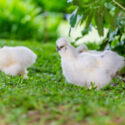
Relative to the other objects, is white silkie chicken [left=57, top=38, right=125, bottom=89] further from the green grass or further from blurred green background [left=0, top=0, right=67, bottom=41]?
blurred green background [left=0, top=0, right=67, bottom=41]

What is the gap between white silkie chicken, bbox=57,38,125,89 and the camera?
365 cm

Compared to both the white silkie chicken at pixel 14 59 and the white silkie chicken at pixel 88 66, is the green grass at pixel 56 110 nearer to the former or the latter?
the white silkie chicken at pixel 88 66

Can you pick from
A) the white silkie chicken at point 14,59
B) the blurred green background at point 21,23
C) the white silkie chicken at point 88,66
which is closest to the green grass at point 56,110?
the white silkie chicken at point 88,66

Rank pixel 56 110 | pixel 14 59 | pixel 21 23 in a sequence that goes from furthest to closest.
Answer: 1. pixel 21 23
2. pixel 14 59
3. pixel 56 110

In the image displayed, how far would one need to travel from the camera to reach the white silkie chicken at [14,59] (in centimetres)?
427

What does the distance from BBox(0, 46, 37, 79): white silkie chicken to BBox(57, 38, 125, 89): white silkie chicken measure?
2.42ft

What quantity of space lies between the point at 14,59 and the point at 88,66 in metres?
1.18

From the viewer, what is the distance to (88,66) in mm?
3625

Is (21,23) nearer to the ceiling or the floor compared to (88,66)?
nearer to the ceiling

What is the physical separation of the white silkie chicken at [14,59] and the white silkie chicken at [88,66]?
2.42ft

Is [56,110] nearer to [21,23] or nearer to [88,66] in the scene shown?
[88,66]

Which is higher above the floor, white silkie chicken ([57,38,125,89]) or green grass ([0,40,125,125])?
white silkie chicken ([57,38,125,89])

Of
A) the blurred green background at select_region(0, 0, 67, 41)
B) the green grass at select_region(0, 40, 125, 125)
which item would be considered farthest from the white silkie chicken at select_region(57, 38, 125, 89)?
the blurred green background at select_region(0, 0, 67, 41)

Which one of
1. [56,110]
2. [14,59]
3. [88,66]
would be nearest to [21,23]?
[14,59]
